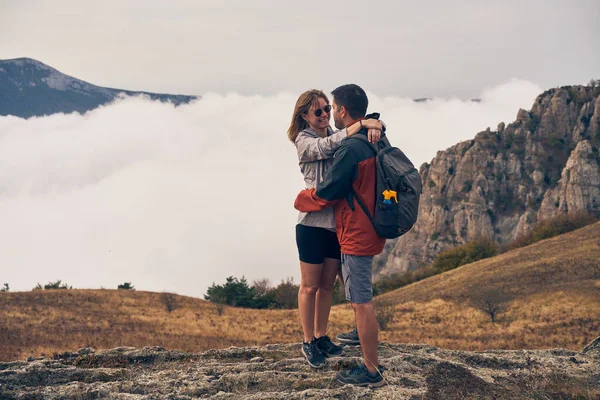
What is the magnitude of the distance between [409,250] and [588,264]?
77478mm

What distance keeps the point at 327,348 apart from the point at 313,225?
1861mm

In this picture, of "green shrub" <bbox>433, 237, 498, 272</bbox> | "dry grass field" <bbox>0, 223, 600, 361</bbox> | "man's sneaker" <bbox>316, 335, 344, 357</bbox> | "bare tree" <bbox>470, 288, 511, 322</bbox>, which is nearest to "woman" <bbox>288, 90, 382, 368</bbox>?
"man's sneaker" <bbox>316, 335, 344, 357</bbox>

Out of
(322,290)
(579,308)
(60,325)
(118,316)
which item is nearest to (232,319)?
(118,316)

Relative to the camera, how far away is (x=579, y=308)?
29094 millimetres

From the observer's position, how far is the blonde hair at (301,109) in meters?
6.44

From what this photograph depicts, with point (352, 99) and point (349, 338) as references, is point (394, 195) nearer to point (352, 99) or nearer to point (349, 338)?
point (352, 99)

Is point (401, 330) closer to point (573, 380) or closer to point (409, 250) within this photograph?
point (573, 380)

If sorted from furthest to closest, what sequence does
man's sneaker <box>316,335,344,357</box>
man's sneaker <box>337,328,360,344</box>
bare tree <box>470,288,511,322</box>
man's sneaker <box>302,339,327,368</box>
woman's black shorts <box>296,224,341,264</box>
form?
1. bare tree <box>470,288,511,322</box>
2. man's sneaker <box>337,328,360,344</box>
3. man's sneaker <box>316,335,344,357</box>
4. man's sneaker <box>302,339,327,368</box>
5. woman's black shorts <box>296,224,341,264</box>

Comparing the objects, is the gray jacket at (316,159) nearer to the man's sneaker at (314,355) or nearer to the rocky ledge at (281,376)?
the man's sneaker at (314,355)

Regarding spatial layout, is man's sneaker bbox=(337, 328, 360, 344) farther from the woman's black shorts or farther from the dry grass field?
the dry grass field

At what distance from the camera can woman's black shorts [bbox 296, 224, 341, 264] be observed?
6355mm

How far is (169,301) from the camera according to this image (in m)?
35.3

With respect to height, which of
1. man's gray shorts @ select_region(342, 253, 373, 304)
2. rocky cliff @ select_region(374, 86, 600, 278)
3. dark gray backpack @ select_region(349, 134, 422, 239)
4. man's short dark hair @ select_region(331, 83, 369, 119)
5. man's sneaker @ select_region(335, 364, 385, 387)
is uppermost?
rocky cliff @ select_region(374, 86, 600, 278)

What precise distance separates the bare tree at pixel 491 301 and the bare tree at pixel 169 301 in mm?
18981
